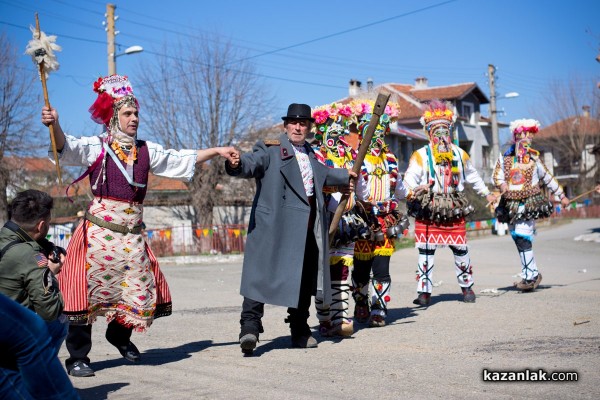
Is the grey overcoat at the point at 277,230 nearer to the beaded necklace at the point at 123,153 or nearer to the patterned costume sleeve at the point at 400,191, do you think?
the beaded necklace at the point at 123,153

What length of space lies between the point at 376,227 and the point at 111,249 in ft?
10.1

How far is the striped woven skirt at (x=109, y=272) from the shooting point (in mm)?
5922

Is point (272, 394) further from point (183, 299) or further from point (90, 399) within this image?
point (183, 299)

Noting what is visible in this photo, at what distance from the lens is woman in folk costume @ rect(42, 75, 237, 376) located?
19.4ft

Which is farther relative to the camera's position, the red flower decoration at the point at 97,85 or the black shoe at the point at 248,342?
the red flower decoration at the point at 97,85

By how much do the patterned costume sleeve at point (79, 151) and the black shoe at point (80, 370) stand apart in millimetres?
1551

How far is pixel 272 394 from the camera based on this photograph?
16.1ft

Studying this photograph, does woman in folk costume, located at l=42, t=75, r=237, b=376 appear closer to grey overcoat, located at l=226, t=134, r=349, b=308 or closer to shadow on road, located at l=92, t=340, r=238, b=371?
shadow on road, located at l=92, t=340, r=238, b=371

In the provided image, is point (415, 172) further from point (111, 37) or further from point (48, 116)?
point (111, 37)

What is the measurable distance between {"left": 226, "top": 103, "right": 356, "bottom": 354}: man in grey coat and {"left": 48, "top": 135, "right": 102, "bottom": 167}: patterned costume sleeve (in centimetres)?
106

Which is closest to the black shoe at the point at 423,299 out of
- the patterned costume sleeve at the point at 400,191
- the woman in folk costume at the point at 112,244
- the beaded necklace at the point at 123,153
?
the patterned costume sleeve at the point at 400,191

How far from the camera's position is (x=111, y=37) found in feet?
73.0

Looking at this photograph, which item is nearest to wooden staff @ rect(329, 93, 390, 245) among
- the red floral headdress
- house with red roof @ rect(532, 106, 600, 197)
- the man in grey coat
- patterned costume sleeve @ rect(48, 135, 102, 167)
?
the man in grey coat

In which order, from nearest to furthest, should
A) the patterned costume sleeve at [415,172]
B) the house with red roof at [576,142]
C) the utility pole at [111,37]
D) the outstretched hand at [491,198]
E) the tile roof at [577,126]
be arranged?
the patterned costume sleeve at [415,172] → the outstretched hand at [491,198] → the utility pole at [111,37] → the tile roof at [577,126] → the house with red roof at [576,142]
